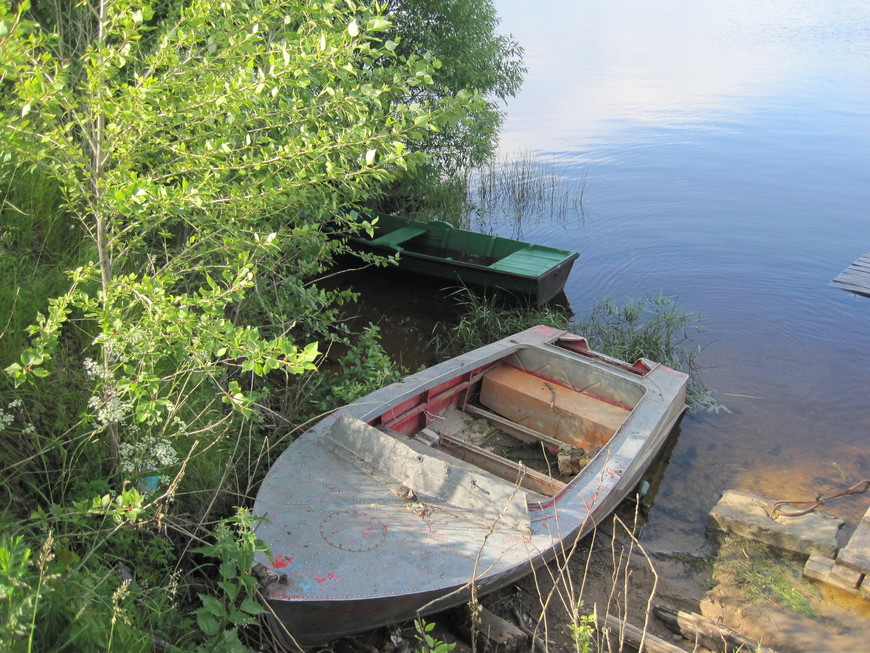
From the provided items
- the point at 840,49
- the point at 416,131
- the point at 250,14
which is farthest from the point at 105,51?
the point at 840,49

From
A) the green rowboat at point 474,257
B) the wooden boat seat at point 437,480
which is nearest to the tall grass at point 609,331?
the green rowboat at point 474,257

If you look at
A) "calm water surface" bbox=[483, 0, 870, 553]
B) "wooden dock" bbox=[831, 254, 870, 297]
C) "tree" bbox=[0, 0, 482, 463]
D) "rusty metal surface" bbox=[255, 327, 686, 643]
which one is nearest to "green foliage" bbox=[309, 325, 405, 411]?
"rusty metal surface" bbox=[255, 327, 686, 643]

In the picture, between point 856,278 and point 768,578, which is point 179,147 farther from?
point 856,278

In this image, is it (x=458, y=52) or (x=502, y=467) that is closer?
(x=502, y=467)

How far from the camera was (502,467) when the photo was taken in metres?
5.42

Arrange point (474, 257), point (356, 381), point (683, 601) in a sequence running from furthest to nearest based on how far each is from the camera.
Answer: point (474, 257) → point (356, 381) → point (683, 601)

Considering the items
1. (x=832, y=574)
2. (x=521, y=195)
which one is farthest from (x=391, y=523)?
(x=521, y=195)

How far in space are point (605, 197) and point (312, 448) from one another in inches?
A: 439

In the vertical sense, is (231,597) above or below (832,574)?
above

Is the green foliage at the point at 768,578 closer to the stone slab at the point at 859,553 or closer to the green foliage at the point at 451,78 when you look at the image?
the stone slab at the point at 859,553

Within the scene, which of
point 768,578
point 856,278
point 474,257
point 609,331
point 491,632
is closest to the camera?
point 491,632

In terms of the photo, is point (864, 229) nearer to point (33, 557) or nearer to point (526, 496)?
point (526, 496)

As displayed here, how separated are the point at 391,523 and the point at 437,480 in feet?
1.41

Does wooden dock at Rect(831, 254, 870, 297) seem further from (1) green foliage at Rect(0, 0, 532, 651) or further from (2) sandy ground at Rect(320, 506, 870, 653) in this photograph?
(1) green foliage at Rect(0, 0, 532, 651)
